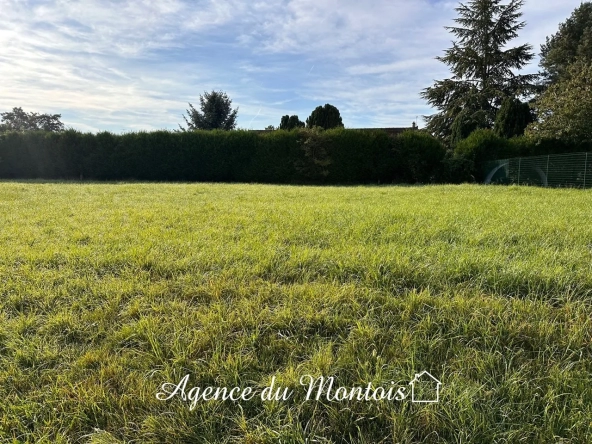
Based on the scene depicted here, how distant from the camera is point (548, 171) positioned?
10555 millimetres

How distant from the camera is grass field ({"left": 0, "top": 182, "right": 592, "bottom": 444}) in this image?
4.10 feet

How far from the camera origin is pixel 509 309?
1870mm

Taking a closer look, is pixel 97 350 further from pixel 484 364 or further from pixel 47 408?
pixel 484 364

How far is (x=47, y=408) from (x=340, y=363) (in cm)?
119

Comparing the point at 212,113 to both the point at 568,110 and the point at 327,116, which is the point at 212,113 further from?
the point at 568,110

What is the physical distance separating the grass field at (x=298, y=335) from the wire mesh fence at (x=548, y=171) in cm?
837

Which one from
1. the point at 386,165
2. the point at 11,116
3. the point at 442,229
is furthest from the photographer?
the point at 11,116

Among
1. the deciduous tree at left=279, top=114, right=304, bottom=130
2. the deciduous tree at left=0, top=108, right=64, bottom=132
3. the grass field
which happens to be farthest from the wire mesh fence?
the deciduous tree at left=0, top=108, right=64, bottom=132

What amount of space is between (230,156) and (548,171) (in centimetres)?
1202

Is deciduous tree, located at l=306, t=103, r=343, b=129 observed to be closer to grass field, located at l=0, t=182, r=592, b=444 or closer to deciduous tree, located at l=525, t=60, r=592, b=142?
deciduous tree, located at l=525, t=60, r=592, b=142

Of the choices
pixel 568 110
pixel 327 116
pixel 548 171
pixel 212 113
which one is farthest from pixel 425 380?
pixel 212 113

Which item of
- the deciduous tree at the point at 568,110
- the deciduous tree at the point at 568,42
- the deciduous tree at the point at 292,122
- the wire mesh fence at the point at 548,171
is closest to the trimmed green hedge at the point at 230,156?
the wire mesh fence at the point at 548,171

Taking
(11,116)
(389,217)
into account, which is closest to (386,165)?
(389,217)

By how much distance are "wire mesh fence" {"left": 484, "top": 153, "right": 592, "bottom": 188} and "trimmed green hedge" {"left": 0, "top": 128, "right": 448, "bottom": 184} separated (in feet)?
8.21
